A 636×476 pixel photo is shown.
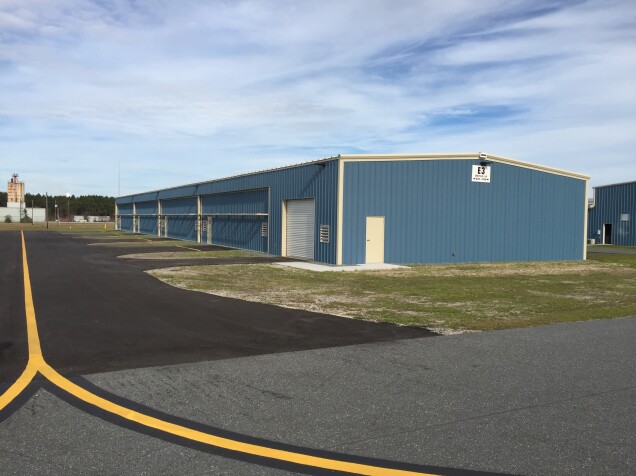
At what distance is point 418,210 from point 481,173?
4105 millimetres

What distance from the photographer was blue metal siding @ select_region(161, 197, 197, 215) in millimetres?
45000

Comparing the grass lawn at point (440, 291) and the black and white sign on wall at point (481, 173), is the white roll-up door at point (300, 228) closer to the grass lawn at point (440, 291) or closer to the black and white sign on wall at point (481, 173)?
the grass lawn at point (440, 291)

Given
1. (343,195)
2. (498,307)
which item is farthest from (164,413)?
(343,195)

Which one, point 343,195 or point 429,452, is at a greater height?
point 343,195

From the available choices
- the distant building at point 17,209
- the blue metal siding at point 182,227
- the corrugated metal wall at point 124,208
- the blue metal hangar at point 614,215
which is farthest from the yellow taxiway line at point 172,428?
the distant building at point 17,209

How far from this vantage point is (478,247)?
86.1 ft

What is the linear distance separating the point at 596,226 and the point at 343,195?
124 ft

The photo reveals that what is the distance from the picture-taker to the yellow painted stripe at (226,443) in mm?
3908

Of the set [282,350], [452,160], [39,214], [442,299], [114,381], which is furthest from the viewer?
[39,214]

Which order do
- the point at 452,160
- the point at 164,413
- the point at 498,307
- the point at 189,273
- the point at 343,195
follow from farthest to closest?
the point at 452,160
the point at 343,195
the point at 189,273
the point at 498,307
the point at 164,413

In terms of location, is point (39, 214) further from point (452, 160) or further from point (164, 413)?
point (164, 413)

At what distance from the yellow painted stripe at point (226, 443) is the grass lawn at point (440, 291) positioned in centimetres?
570

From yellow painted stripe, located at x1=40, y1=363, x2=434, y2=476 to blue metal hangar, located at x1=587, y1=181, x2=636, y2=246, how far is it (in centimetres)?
4887

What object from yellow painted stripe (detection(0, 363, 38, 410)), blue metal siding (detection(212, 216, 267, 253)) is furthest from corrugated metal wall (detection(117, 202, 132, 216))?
yellow painted stripe (detection(0, 363, 38, 410))
